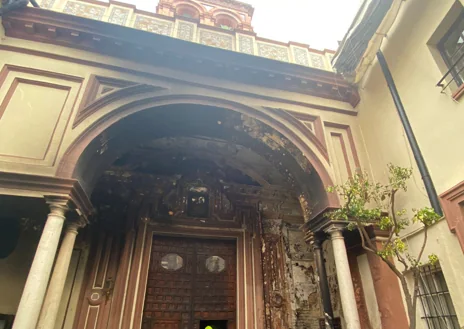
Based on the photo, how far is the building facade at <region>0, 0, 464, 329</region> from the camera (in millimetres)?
4484

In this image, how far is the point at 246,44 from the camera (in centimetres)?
693

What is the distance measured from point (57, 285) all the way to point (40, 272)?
1.67ft

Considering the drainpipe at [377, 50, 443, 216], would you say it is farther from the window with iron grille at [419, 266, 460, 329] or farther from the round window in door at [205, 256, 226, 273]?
the round window in door at [205, 256, 226, 273]

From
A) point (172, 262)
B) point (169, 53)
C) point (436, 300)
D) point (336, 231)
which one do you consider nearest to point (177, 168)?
point (172, 262)

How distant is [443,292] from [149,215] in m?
5.76

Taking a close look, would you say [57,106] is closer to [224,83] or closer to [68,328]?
[224,83]

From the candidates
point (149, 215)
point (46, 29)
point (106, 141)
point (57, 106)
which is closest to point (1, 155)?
point (57, 106)

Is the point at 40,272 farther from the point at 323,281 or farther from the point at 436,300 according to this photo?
the point at 436,300

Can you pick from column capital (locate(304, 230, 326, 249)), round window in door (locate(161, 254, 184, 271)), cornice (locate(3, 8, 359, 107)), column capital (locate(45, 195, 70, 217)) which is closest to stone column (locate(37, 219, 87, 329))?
column capital (locate(45, 195, 70, 217))

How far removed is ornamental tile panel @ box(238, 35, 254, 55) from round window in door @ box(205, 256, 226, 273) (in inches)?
191

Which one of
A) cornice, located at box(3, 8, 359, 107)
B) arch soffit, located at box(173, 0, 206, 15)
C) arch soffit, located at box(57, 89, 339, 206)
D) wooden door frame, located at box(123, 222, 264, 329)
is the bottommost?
wooden door frame, located at box(123, 222, 264, 329)

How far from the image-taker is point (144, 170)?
777 centimetres

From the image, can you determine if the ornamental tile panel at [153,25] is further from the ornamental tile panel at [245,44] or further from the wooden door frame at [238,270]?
the wooden door frame at [238,270]

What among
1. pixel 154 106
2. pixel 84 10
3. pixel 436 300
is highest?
pixel 84 10
